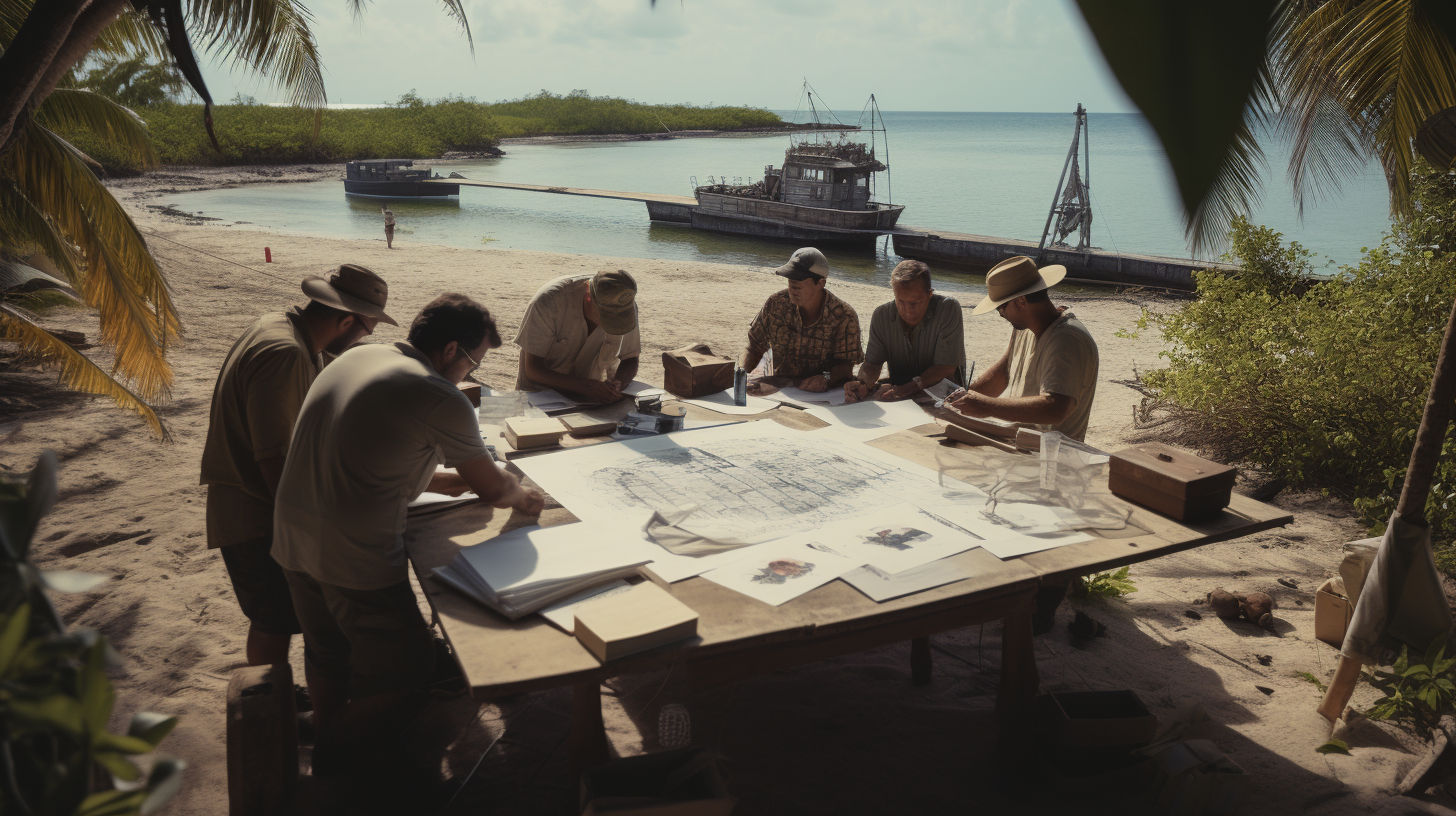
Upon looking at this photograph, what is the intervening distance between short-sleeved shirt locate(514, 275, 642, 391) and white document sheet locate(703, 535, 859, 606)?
2.31 metres

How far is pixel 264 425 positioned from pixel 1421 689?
4.25 meters

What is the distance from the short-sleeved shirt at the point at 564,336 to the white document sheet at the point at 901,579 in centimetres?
253

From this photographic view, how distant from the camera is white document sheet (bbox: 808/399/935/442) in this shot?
3752 mm

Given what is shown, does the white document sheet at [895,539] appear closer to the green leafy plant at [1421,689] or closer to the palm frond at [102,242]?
the green leafy plant at [1421,689]

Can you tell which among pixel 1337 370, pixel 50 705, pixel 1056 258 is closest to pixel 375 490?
pixel 50 705

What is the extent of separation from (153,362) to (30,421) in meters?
1.57

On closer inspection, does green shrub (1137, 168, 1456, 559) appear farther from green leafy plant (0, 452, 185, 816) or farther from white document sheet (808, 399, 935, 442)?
green leafy plant (0, 452, 185, 816)

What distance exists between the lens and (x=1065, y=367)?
12.5ft

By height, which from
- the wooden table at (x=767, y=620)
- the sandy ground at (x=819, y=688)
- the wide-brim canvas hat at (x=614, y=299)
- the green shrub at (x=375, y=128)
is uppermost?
the green shrub at (x=375, y=128)

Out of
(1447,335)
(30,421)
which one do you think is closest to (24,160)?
(30,421)

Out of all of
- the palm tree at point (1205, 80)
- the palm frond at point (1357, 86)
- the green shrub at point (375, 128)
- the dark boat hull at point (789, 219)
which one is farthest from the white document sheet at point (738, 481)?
the dark boat hull at point (789, 219)

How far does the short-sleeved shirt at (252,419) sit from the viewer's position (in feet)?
9.51

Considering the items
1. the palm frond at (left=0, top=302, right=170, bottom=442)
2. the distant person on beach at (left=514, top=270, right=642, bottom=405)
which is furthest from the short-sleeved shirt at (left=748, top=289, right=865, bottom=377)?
the palm frond at (left=0, top=302, right=170, bottom=442)

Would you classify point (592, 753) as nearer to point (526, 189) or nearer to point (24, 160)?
point (24, 160)
